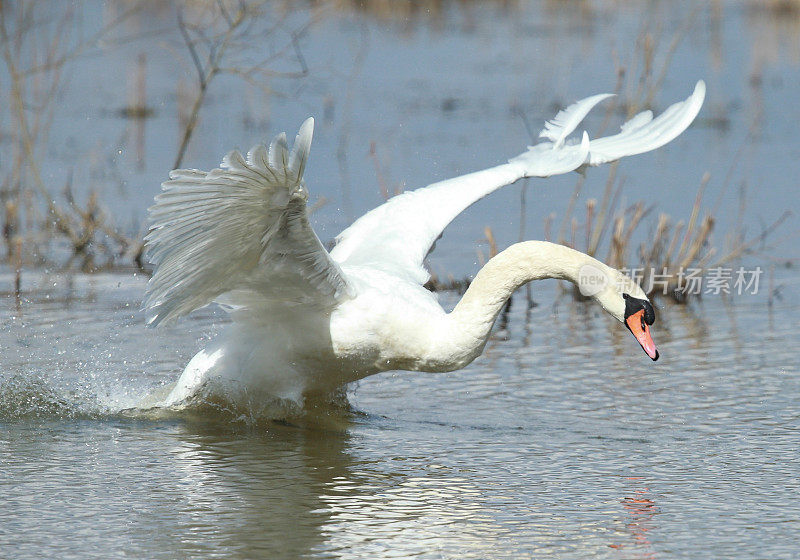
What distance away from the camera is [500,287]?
18.0 feet

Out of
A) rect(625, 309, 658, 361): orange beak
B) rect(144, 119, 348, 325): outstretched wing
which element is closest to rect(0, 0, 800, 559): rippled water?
rect(625, 309, 658, 361): orange beak

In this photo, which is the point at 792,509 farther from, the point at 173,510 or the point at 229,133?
the point at 229,133

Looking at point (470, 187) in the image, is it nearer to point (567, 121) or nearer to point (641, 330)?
point (567, 121)

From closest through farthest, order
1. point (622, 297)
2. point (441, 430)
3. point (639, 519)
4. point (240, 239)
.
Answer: point (639, 519) < point (240, 239) < point (622, 297) < point (441, 430)

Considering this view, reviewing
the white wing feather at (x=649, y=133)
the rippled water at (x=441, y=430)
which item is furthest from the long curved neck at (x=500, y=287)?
the white wing feather at (x=649, y=133)

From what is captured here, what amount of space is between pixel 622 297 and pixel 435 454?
1.02 metres

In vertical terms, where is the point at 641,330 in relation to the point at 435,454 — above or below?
above

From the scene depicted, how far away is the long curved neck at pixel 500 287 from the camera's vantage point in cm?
540

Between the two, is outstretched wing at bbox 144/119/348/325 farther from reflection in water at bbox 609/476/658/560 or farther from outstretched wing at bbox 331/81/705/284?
reflection in water at bbox 609/476/658/560

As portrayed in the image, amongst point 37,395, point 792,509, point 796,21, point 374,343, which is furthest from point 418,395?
point 796,21

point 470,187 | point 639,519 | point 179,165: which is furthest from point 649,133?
point 179,165

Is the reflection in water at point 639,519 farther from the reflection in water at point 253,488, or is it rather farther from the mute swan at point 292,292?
the reflection in water at point 253,488

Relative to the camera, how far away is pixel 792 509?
Result: 456 cm

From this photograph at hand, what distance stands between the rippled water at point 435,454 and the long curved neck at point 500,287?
456 millimetres
